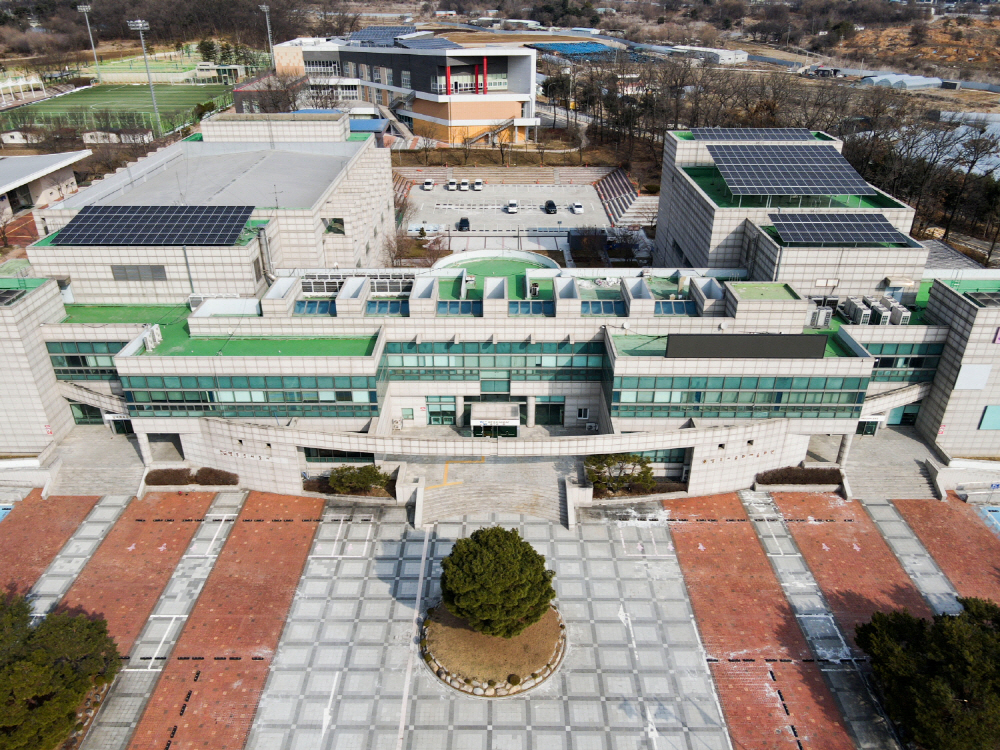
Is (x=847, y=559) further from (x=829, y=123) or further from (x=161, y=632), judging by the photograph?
(x=829, y=123)

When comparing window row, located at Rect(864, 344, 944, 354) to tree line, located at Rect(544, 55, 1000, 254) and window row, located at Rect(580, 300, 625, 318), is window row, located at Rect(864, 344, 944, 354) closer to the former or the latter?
window row, located at Rect(580, 300, 625, 318)

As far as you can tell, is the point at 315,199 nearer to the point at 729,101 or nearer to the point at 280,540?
the point at 280,540

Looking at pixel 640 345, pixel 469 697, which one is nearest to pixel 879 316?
pixel 640 345

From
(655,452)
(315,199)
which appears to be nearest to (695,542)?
(655,452)

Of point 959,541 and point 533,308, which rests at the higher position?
point 533,308

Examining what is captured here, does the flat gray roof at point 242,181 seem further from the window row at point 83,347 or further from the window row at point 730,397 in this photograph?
the window row at point 730,397

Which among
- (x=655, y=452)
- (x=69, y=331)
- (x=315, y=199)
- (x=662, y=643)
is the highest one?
(x=315, y=199)
